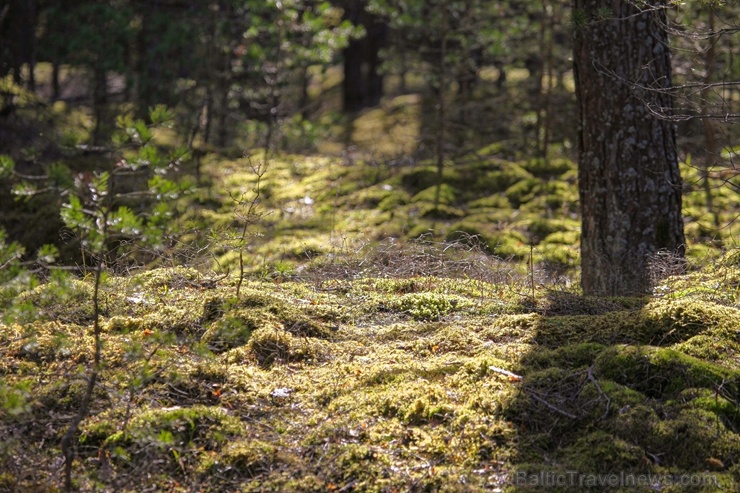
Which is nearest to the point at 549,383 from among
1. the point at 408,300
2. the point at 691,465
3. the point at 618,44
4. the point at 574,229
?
the point at 691,465

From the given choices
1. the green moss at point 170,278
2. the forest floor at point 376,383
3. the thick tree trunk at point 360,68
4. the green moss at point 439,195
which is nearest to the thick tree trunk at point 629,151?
the forest floor at point 376,383

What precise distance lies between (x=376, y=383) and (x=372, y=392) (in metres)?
0.11

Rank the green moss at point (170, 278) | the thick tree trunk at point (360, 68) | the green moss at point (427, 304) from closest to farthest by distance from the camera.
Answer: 1. the green moss at point (427, 304)
2. the green moss at point (170, 278)
3. the thick tree trunk at point (360, 68)

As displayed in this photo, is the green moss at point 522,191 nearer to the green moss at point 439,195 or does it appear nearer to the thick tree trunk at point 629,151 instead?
the green moss at point 439,195

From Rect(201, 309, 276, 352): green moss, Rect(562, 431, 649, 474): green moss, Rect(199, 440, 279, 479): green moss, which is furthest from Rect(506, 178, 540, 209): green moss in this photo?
Rect(199, 440, 279, 479): green moss

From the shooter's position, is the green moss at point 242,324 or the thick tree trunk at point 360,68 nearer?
the green moss at point 242,324

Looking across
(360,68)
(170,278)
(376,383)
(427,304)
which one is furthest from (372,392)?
(360,68)

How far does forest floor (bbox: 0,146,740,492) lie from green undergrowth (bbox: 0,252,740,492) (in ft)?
0.04

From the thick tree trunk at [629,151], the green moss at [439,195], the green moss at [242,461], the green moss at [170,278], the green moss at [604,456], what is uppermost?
the thick tree trunk at [629,151]

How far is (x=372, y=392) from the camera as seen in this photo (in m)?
4.19

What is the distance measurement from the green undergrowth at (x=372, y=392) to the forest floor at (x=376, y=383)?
0.5 inches

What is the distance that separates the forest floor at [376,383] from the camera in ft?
11.6

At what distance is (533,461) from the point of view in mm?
3643

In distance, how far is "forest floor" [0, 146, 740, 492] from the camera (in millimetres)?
3531
